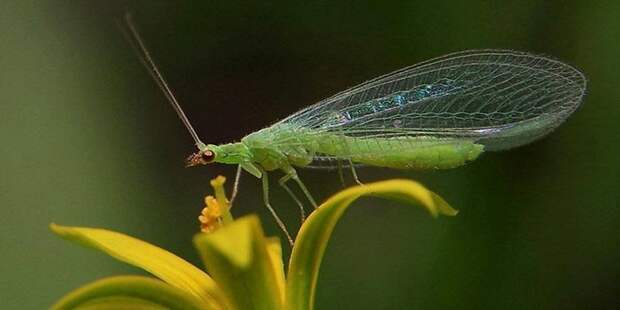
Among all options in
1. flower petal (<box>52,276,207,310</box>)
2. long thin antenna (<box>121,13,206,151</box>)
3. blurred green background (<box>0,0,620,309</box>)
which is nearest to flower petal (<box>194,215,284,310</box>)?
flower petal (<box>52,276,207,310</box>)

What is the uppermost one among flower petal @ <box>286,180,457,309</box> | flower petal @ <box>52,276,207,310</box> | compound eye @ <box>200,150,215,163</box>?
compound eye @ <box>200,150,215,163</box>

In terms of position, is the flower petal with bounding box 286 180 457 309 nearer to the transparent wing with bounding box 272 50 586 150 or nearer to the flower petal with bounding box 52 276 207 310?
the flower petal with bounding box 52 276 207 310

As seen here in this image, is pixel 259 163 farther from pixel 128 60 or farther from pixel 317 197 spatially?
pixel 128 60

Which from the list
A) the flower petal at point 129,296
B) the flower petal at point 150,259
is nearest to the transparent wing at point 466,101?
the flower petal at point 150,259

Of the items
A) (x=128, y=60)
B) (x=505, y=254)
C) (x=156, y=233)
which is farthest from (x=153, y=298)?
(x=128, y=60)

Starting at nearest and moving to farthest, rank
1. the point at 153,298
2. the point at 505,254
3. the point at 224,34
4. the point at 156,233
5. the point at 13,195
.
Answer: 1. the point at 153,298
2. the point at 505,254
3. the point at 156,233
4. the point at 13,195
5. the point at 224,34

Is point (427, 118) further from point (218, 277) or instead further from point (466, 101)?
point (218, 277)

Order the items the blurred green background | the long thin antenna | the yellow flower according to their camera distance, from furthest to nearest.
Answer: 1. the blurred green background
2. the long thin antenna
3. the yellow flower
